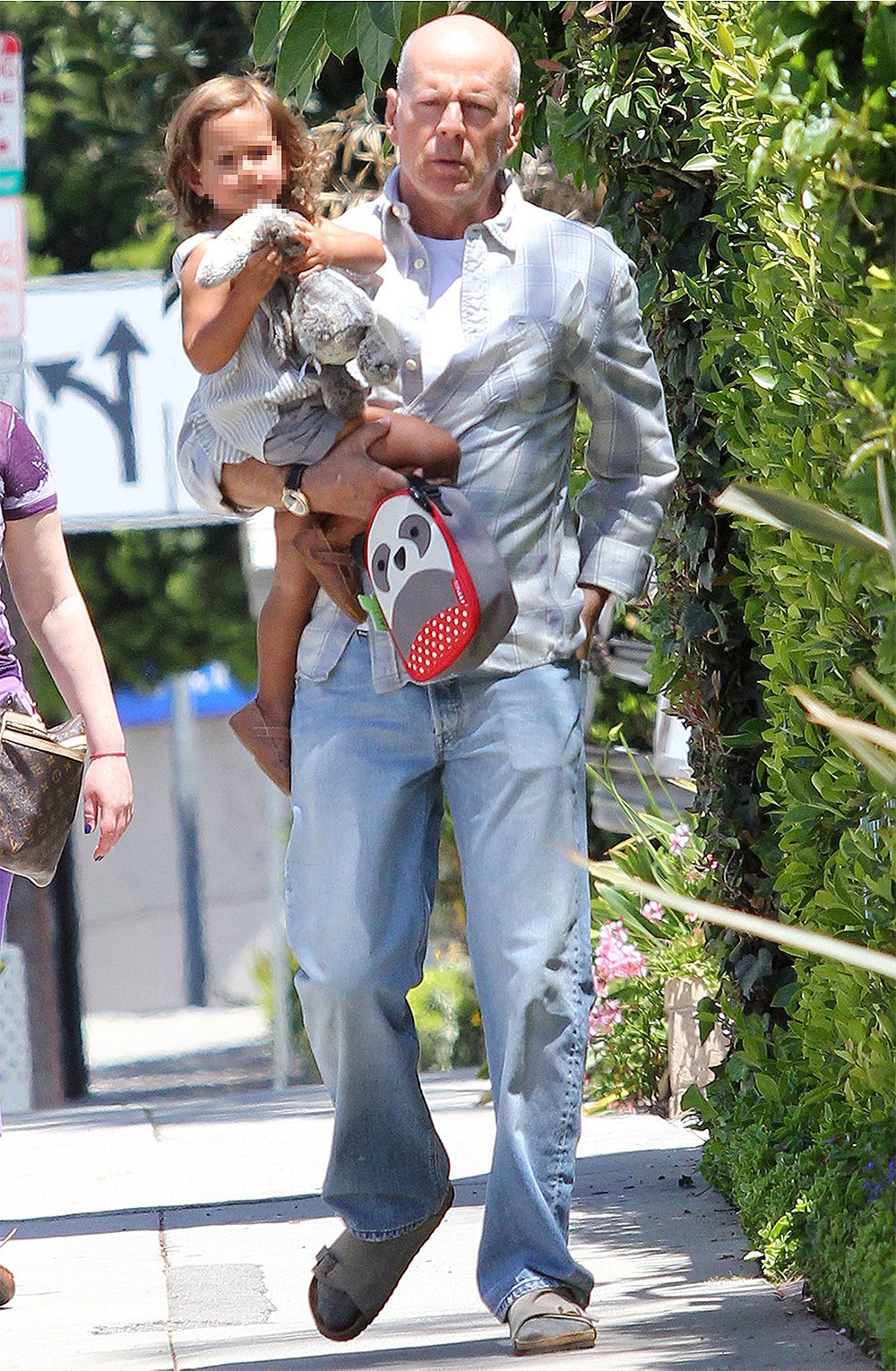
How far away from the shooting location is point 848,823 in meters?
2.88

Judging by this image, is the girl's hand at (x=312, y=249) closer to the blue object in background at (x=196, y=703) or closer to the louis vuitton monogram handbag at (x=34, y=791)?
the louis vuitton monogram handbag at (x=34, y=791)

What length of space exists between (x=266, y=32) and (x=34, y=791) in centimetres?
155

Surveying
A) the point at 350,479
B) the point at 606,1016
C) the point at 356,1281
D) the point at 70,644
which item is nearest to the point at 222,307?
the point at 350,479

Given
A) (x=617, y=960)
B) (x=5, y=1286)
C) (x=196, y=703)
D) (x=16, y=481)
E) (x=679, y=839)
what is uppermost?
(x=16, y=481)

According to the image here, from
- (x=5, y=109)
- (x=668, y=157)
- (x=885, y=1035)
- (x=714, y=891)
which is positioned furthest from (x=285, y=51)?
(x=5, y=109)

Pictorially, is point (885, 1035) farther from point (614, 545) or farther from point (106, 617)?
point (106, 617)

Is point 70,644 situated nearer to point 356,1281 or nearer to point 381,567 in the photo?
point 381,567

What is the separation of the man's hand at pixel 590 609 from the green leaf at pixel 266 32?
1.38 meters

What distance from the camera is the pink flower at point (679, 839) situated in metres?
5.77

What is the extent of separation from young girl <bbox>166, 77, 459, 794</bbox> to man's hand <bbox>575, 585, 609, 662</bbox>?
331mm

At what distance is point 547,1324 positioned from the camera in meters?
2.69

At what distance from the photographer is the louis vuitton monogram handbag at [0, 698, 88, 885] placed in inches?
126

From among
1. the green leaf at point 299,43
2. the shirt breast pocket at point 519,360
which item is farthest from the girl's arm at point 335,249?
the green leaf at point 299,43

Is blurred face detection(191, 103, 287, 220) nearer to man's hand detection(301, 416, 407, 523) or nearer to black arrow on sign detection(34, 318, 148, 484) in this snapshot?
man's hand detection(301, 416, 407, 523)
